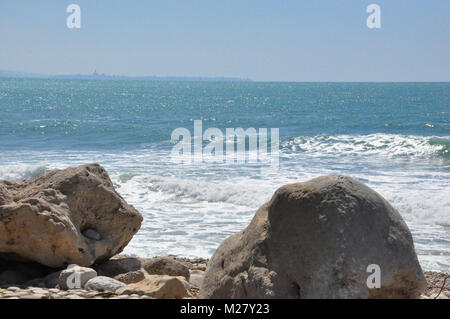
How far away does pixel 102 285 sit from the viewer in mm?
5039

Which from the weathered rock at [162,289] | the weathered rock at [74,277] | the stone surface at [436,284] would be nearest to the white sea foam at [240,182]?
the stone surface at [436,284]

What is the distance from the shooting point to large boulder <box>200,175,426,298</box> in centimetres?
379

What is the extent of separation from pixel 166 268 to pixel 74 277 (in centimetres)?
143

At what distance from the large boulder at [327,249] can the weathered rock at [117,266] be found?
2390mm

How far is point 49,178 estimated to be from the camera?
6.36 metres

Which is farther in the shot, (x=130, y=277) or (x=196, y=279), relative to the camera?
(x=196, y=279)

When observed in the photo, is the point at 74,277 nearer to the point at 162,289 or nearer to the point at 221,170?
the point at 162,289

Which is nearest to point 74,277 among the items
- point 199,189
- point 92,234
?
point 92,234

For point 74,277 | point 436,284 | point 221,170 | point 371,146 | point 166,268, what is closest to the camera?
point 74,277

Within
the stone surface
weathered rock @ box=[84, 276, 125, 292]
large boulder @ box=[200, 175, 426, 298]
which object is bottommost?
the stone surface

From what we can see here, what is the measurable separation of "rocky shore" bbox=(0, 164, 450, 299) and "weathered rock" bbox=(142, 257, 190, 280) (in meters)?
0.31

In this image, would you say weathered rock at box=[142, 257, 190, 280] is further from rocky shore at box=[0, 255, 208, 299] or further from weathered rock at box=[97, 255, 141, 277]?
weathered rock at box=[97, 255, 141, 277]

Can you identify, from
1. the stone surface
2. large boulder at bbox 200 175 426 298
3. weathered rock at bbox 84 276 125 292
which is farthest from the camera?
the stone surface

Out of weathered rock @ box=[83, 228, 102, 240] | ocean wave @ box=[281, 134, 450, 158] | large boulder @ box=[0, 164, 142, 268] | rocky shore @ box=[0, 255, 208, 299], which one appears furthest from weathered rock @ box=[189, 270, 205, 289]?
ocean wave @ box=[281, 134, 450, 158]
